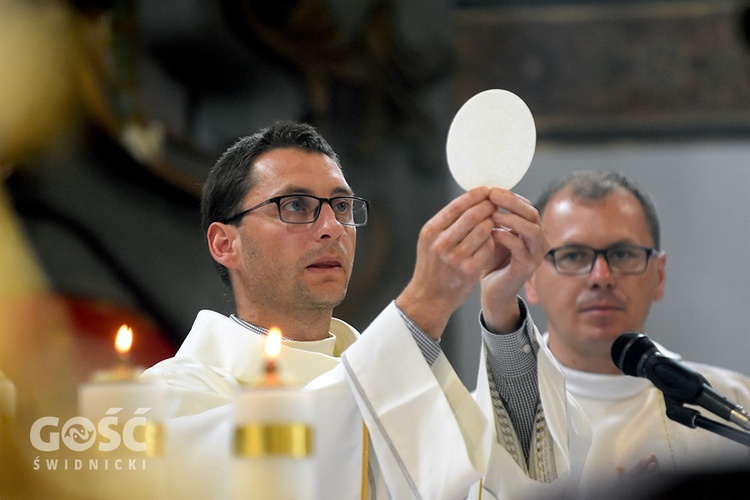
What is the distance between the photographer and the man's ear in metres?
3.51

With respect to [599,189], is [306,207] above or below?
below

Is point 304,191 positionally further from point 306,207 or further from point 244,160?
point 244,160

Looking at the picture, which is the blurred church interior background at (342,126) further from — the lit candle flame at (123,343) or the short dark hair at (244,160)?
the lit candle flame at (123,343)

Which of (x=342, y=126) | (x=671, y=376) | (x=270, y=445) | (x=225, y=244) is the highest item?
(x=342, y=126)

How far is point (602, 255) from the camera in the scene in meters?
4.11

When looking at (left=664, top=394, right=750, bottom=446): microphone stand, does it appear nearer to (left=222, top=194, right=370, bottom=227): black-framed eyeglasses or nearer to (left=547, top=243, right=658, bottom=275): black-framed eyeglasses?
(left=222, top=194, right=370, bottom=227): black-framed eyeglasses

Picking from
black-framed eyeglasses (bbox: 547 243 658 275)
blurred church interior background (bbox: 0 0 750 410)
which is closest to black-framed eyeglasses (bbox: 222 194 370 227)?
black-framed eyeglasses (bbox: 547 243 658 275)

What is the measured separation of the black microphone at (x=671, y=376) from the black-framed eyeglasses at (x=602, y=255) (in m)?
1.13

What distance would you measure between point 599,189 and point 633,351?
4.71 ft

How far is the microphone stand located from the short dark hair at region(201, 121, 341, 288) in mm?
1340

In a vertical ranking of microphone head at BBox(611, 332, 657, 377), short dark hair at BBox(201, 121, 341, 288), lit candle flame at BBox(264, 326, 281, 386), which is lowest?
lit candle flame at BBox(264, 326, 281, 386)

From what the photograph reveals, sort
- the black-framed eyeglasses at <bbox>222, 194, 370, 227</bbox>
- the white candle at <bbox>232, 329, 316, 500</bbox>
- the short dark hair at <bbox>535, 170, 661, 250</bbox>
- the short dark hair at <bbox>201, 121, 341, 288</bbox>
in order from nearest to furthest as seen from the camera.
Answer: the white candle at <bbox>232, 329, 316, 500</bbox>, the black-framed eyeglasses at <bbox>222, 194, 370, 227</bbox>, the short dark hair at <bbox>201, 121, 341, 288</bbox>, the short dark hair at <bbox>535, 170, 661, 250</bbox>

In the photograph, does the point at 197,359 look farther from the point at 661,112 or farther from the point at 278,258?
the point at 661,112

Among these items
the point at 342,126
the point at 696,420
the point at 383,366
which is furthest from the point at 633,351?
the point at 342,126
